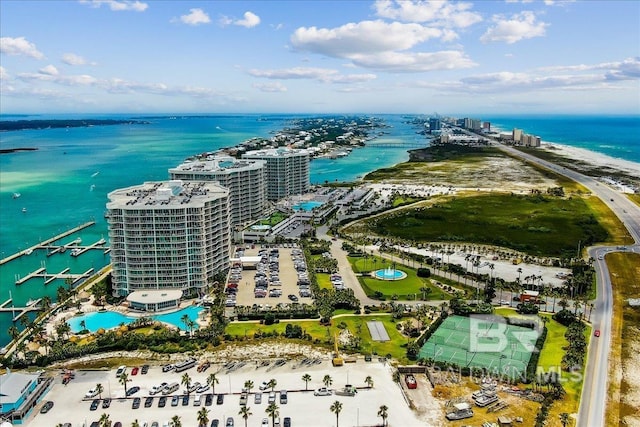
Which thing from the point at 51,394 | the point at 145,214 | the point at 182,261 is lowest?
the point at 51,394

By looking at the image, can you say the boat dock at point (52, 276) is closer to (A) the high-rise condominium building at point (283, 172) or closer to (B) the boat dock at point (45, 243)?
(B) the boat dock at point (45, 243)

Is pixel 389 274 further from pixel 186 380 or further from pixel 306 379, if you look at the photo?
pixel 186 380

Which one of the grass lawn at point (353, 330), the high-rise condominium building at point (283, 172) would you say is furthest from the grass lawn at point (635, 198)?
the grass lawn at point (353, 330)

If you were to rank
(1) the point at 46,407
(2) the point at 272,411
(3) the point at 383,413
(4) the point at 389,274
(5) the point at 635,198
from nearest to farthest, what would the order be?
1. (2) the point at 272,411
2. (3) the point at 383,413
3. (1) the point at 46,407
4. (4) the point at 389,274
5. (5) the point at 635,198

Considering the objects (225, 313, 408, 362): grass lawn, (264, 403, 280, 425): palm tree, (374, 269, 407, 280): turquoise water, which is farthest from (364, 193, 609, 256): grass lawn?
(264, 403, 280, 425): palm tree

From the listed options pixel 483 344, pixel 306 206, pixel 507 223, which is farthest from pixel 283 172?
pixel 483 344

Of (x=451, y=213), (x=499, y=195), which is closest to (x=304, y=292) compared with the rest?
(x=451, y=213)

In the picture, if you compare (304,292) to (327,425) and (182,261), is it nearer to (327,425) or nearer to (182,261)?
(182,261)

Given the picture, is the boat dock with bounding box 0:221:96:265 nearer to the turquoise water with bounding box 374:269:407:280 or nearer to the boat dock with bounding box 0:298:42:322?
the boat dock with bounding box 0:298:42:322
